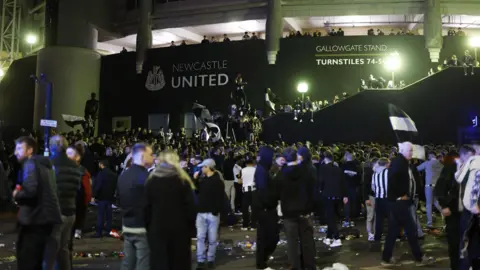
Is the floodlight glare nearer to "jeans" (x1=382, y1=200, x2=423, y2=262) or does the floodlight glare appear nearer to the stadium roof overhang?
the stadium roof overhang

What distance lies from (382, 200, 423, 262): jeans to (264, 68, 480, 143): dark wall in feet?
49.5

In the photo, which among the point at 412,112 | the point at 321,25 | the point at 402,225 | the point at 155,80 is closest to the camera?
the point at 402,225

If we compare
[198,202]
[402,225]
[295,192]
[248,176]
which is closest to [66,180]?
[198,202]

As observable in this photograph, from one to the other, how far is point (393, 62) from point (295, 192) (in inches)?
883

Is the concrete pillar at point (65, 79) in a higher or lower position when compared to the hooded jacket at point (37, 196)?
higher

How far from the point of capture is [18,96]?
3938cm

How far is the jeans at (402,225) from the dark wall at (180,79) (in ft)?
71.8

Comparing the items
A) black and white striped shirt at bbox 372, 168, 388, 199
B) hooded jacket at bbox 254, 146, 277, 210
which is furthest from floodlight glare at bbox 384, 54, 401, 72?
hooded jacket at bbox 254, 146, 277, 210

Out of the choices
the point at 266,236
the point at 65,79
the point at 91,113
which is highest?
the point at 65,79

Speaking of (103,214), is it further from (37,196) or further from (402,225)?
(402,225)

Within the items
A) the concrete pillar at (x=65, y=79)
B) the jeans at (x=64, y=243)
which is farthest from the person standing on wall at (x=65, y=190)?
the concrete pillar at (x=65, y=79)

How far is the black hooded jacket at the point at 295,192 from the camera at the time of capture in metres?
7.36

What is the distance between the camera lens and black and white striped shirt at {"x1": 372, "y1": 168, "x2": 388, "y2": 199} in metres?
9.95

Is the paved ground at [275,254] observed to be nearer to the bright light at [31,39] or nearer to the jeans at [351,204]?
the jeans at [351,204]
